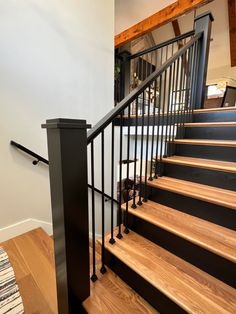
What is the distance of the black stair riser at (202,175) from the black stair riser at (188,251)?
0.56 m

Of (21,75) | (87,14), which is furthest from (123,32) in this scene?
(21,75)

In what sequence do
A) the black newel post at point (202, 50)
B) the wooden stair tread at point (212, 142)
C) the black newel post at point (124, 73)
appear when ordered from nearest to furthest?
the wooden stair tread at point (212, 142), the black newel post at point (202, 50), the black newel post at point (124, 73)

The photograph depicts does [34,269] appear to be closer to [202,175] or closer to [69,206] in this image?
[69,206]

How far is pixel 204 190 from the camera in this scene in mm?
1379

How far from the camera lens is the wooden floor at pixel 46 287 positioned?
1019 millimetres

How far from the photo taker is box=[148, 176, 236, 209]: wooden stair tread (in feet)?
3.92

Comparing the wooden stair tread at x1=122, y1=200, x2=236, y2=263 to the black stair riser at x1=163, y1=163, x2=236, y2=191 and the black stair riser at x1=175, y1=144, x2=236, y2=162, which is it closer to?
the black stair riser at x1=163, y1=163, x2=236, y2=191

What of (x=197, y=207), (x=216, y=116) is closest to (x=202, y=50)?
(x=216, y=116)

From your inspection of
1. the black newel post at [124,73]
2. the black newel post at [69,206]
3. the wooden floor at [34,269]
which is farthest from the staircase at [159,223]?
the black newel post at [124,73]

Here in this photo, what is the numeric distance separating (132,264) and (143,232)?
30 centimetres

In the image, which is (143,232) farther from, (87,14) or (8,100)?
(87,14)

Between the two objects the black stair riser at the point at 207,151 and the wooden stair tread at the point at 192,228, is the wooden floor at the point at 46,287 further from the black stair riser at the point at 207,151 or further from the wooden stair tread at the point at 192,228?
the black stair riser at the point at 207,151

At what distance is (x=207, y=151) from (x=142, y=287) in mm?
1253

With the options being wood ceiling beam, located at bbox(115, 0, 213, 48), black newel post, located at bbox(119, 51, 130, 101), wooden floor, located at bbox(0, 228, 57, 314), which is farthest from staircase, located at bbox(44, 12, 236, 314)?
wood ceiling beam, located at bbox(115, 0, 213, 48)
